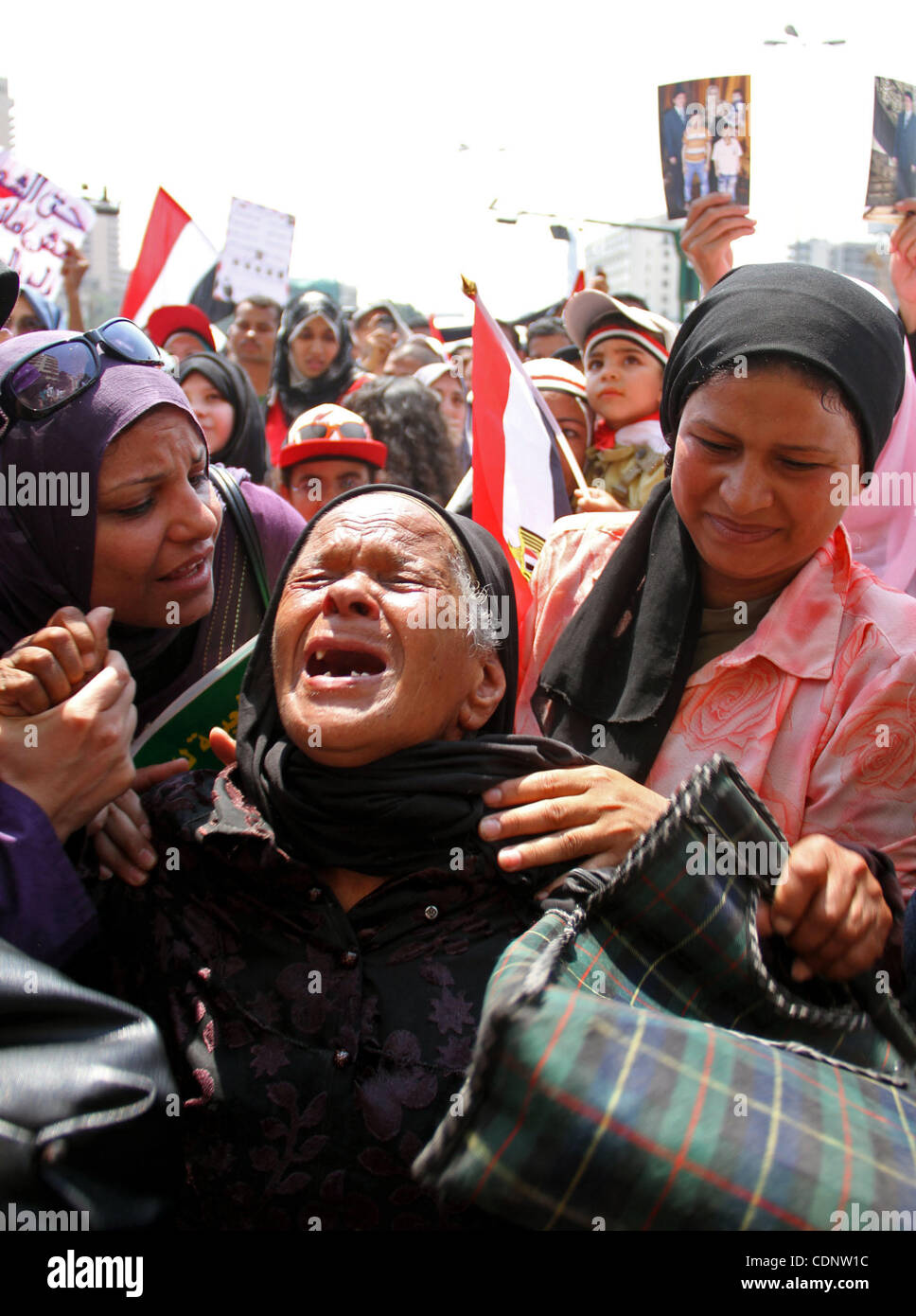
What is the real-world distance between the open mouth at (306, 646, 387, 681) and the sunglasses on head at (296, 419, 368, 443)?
10.6ft

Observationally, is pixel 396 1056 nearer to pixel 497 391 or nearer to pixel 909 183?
pixel 497 391

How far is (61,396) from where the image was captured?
8.77ft

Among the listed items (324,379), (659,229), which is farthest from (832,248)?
(324,379)

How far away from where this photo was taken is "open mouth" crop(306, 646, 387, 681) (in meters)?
2.37

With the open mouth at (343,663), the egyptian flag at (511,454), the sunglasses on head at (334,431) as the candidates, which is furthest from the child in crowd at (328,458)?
the open mouth at (343,663)

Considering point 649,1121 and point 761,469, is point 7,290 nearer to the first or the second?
point 761,469

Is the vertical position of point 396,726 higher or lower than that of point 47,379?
lower

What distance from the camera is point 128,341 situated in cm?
287

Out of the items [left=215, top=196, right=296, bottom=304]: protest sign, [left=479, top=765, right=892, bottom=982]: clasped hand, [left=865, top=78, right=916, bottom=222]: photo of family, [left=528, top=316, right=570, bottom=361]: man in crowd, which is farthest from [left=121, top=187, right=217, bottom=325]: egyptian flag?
[left=479, top=765, right=892, bottom=982]: clasped hand

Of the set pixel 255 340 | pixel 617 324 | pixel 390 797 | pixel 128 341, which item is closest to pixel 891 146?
pixel 617 324

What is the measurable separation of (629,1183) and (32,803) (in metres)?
1.28

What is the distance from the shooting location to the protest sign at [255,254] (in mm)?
8648


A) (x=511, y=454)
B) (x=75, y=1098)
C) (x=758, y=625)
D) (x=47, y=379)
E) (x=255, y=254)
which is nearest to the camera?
(x=75, y=1098)

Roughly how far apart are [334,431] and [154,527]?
285cm
